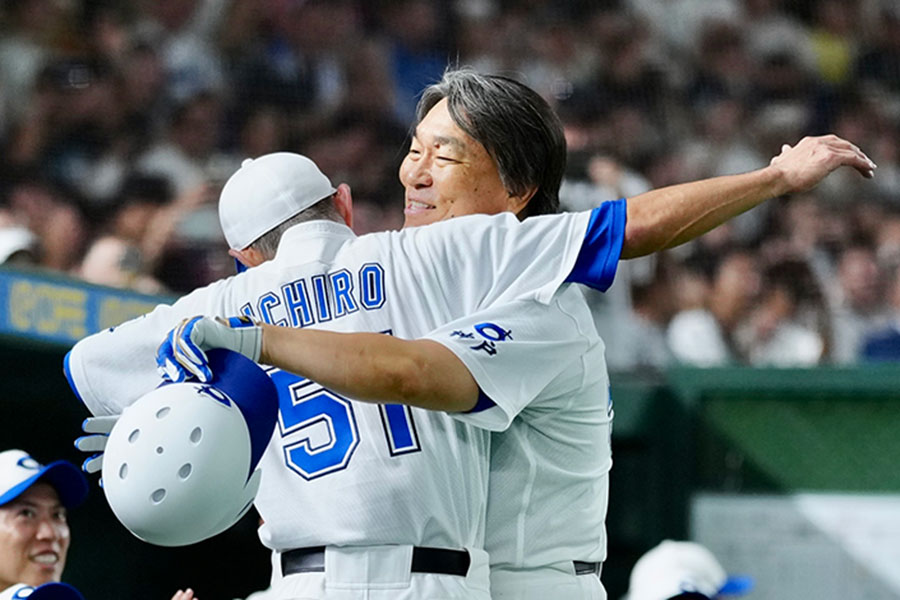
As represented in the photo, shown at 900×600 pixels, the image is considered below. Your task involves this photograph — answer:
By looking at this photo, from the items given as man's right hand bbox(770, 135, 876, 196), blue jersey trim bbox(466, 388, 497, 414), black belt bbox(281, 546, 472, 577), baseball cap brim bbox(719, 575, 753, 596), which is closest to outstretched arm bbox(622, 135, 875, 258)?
man's right hand bbox(770, 135, 876, 196)

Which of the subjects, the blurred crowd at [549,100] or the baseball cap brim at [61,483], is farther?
the blurred crowd at [549,100]

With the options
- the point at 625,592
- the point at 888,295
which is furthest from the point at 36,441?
the point at 888,295

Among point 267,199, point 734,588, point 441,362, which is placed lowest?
point 734,588

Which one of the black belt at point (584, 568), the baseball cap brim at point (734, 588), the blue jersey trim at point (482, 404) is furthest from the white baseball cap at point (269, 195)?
the baseball cap brim at point (734, 588)

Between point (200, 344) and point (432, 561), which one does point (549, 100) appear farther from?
point (200, 344)

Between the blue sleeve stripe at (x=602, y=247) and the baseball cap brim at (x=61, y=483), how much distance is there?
2022mm

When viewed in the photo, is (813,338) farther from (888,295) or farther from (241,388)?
(241,388)

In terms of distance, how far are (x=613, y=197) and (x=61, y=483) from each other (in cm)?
303

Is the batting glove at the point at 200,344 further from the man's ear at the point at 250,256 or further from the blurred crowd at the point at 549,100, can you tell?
the blurred crowd at the point at 549,100

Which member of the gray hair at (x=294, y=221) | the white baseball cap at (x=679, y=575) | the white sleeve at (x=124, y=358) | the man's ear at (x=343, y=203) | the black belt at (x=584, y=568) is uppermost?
the man's ear at (x=343, y=203)

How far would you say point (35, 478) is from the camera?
3889mm

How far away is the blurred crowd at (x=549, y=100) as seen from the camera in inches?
228

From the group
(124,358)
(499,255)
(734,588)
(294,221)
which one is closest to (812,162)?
(499,255)

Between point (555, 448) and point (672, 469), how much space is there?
10.5 feet
